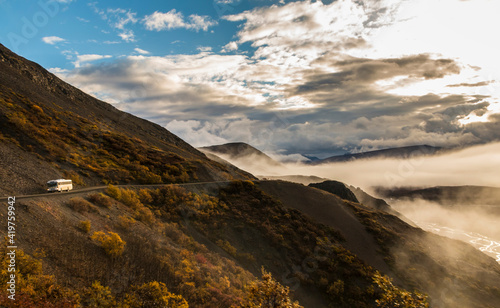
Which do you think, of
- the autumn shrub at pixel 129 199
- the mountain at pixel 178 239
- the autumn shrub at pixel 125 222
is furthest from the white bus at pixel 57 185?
the autumn shrub at pixel 125 222

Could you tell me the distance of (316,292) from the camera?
91.5ft

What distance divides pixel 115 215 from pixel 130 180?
15.1m

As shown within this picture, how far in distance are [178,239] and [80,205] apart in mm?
9886

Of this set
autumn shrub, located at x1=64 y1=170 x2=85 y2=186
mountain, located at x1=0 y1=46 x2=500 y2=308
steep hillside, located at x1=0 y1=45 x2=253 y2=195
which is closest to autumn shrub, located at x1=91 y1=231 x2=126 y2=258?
mountain, located at x1=0 y1=46 x2=500 y2=308

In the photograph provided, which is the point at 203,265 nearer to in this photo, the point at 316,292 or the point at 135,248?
the point at 135,248

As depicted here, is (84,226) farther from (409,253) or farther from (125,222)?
(409,253)

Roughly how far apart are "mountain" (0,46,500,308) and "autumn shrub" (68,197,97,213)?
143mm

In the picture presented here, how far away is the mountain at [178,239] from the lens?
47.4 ft

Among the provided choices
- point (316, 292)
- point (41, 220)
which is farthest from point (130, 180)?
point (316, 292)

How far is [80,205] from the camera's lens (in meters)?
22.8

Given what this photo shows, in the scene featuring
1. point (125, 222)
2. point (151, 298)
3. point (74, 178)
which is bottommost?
point (151, 298)

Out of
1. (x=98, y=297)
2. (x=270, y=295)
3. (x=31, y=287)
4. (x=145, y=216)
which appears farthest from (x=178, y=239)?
(x=270, y=295)

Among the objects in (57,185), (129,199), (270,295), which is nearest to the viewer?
(270,295)

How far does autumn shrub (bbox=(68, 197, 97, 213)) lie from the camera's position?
2234cm
